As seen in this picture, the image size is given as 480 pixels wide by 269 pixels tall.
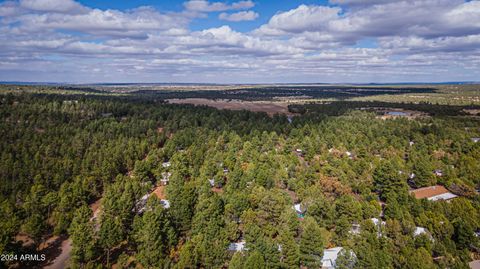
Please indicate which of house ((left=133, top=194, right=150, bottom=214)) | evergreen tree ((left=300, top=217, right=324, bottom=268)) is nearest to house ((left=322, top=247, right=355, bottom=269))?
evergreen tree ((left=300, top=217, right=324, bottom=268))

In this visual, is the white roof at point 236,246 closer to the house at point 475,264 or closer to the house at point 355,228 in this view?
the house at point 355,228

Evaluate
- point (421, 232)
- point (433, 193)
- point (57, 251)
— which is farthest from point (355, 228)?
point (57, 251)

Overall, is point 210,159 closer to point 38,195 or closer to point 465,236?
point 38,195

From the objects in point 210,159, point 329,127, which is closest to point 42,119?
point 210,159

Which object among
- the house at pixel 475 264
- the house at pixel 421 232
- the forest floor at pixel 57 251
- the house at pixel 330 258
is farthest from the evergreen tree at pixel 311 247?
the forest floor at pixel 57 251

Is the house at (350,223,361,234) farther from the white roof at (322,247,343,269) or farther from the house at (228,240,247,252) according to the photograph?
the house at (228,240,247,252)
